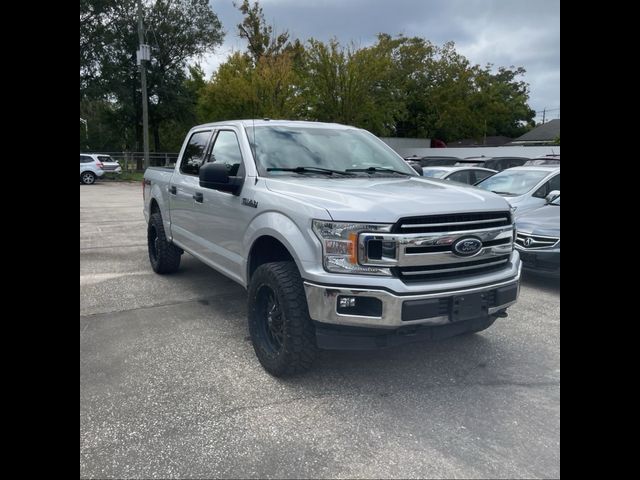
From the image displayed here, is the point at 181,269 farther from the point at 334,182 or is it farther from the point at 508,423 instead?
the point at 508,423

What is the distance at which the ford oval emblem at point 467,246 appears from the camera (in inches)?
136

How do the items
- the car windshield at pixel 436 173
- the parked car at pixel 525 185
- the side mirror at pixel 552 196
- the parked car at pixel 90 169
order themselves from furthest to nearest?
the parked car at pixel 90 169 → the car windshield at pixel 436 173 → the parked car at pixel 525 185 → the side mirror at pixel 552 196

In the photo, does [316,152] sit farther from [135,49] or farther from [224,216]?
[135,49]

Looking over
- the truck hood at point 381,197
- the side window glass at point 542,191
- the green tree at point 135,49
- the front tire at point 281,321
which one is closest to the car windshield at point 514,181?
the side window glass at point 542,191

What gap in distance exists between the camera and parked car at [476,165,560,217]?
7.85 meters

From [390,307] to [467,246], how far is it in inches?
28.6

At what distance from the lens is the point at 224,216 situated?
15.4ft

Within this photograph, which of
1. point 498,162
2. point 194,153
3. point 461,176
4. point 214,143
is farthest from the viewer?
point 498,162

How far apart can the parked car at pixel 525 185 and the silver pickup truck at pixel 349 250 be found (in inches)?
153

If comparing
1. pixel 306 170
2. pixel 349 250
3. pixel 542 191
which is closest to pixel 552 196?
pixel 542 191

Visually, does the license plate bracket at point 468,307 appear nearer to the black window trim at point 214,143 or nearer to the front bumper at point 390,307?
the front bumper at point 390,307

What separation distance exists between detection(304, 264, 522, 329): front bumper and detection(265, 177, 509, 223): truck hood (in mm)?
469
